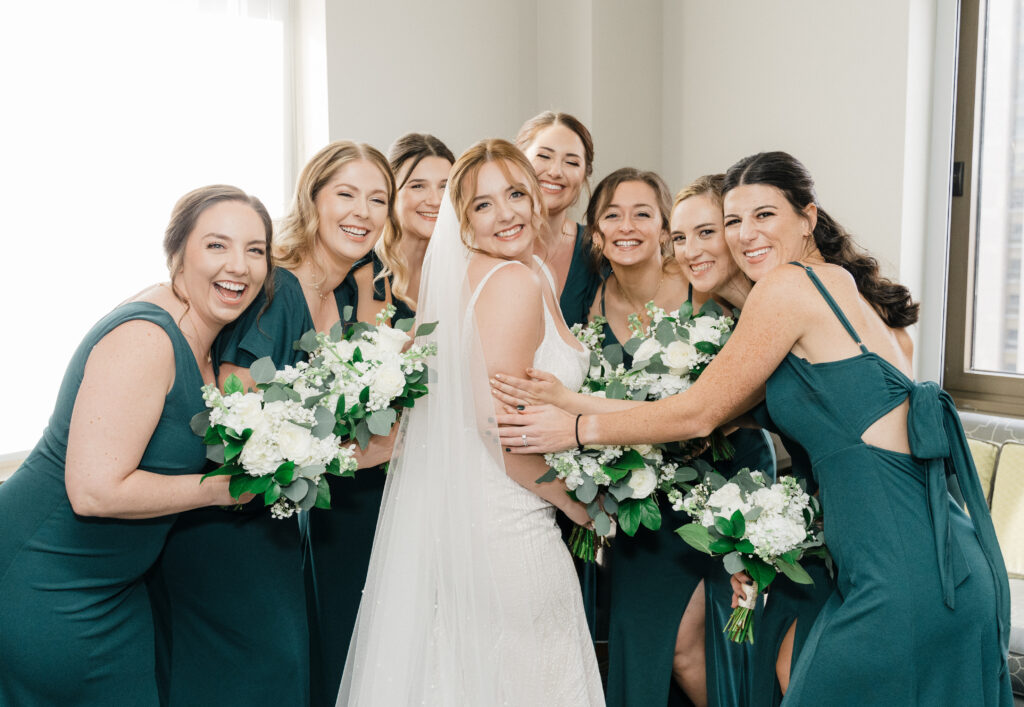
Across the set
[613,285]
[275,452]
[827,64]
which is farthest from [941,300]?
[275,452]

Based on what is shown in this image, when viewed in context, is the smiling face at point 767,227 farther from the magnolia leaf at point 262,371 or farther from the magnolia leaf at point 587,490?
the magnolia leaf at point 262,371

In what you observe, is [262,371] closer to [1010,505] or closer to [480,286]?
[480,286]

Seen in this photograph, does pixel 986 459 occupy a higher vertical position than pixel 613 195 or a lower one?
lower

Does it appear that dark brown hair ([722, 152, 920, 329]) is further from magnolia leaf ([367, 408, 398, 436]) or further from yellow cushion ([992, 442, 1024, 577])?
yellow cushion ([992, 442, 1024, 577])

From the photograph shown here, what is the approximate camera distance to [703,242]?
2.85 meters

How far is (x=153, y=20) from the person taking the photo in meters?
3.99

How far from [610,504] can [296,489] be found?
0.87 meters

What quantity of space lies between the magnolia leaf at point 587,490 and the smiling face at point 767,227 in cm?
74

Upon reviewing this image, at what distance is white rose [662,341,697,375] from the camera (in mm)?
2494

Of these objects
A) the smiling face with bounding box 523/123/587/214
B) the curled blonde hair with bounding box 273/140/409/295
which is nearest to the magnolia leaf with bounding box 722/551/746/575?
the curled blonde hair with bounding box 273/140/409/295

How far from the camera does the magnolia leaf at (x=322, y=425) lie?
6.97 feet

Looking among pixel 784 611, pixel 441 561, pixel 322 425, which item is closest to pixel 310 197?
pixel 322 425

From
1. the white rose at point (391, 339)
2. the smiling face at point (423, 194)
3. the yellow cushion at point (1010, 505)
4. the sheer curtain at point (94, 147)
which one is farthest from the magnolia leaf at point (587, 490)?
the sheer curtain at point (94, 147)

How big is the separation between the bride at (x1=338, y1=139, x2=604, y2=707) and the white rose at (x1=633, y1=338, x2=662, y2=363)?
0.41 meters
